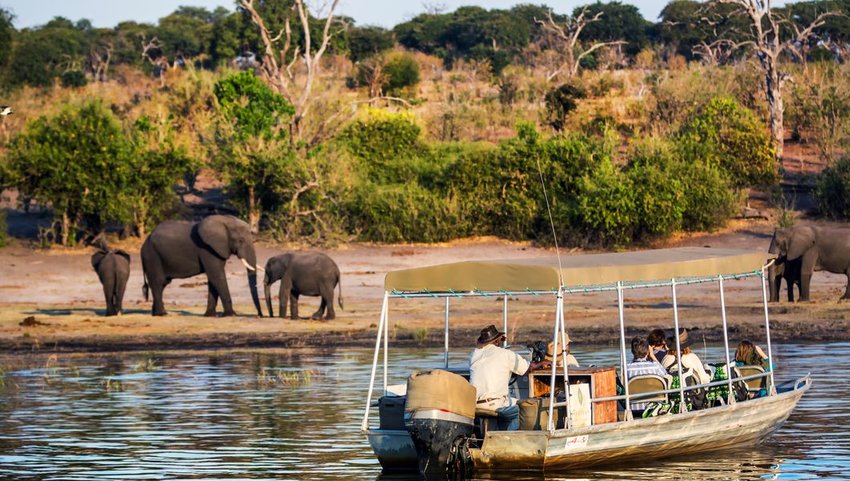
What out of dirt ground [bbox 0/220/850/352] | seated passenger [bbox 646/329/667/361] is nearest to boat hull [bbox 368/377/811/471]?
seated passenger [bbox 646/329/667/361]

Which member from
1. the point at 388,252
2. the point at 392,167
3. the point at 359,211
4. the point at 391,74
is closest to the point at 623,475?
the point at 388,252

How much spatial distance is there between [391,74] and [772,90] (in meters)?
18.5

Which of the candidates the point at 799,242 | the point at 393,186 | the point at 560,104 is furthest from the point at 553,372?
the point at 560,104

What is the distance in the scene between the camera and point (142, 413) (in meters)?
18.7

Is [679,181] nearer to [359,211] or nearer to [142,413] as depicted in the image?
[359,211]

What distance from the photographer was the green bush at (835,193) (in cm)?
3569

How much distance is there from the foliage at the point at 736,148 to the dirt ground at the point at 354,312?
3.37 m

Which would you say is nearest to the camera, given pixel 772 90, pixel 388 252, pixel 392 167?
pixel 388 252

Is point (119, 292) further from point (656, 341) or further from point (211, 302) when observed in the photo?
point (656, 341)

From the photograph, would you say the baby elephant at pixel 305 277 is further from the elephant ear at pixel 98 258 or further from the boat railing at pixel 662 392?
the boat railing at pixel 662 392

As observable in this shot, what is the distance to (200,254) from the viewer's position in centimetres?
2839

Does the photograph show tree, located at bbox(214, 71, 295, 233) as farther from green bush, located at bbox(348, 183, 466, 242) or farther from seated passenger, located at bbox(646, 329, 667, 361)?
seated passenger, located at bbox(646, 329, 667, 361)

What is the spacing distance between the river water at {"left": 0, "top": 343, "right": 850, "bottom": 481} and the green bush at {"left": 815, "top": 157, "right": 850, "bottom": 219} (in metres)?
12.0

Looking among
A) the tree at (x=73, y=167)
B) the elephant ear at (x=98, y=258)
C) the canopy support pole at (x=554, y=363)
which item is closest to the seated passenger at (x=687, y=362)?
the canopy support pole at (x=554, y=363)
